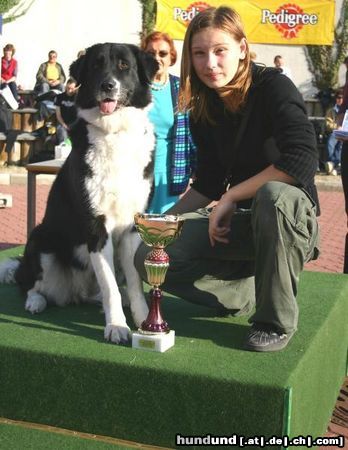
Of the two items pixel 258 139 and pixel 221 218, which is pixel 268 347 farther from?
pixel 258 139

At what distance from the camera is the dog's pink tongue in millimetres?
2998

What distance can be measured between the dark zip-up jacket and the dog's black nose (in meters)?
0.43

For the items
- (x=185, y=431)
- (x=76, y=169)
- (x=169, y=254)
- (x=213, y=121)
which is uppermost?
(x=213, y=121)

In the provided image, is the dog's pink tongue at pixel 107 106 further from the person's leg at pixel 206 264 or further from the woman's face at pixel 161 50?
the woman's face at pixel 161 50

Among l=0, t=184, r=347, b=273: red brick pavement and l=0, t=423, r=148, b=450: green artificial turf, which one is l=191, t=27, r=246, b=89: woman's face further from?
l=0, t=184, r=347, b=273: red brick pavement

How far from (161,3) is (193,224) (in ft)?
48.1

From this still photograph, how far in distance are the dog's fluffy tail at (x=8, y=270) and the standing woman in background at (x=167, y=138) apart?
0.97 m

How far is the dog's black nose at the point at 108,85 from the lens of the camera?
2.99 metres

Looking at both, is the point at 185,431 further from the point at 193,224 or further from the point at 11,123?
the point at 11,123

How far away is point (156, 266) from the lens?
263cm

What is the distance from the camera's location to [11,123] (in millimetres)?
11945

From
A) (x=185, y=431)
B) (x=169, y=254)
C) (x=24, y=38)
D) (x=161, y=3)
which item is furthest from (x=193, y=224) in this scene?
(x=24, y=38)

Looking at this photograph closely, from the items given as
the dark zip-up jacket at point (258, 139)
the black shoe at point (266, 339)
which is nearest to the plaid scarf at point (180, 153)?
the dark zip-up jacket at point (258, 139)

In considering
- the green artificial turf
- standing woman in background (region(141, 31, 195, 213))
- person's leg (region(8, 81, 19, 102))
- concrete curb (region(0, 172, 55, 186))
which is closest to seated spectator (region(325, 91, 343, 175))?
concrete curb (region(0, 172, 55, 186))
